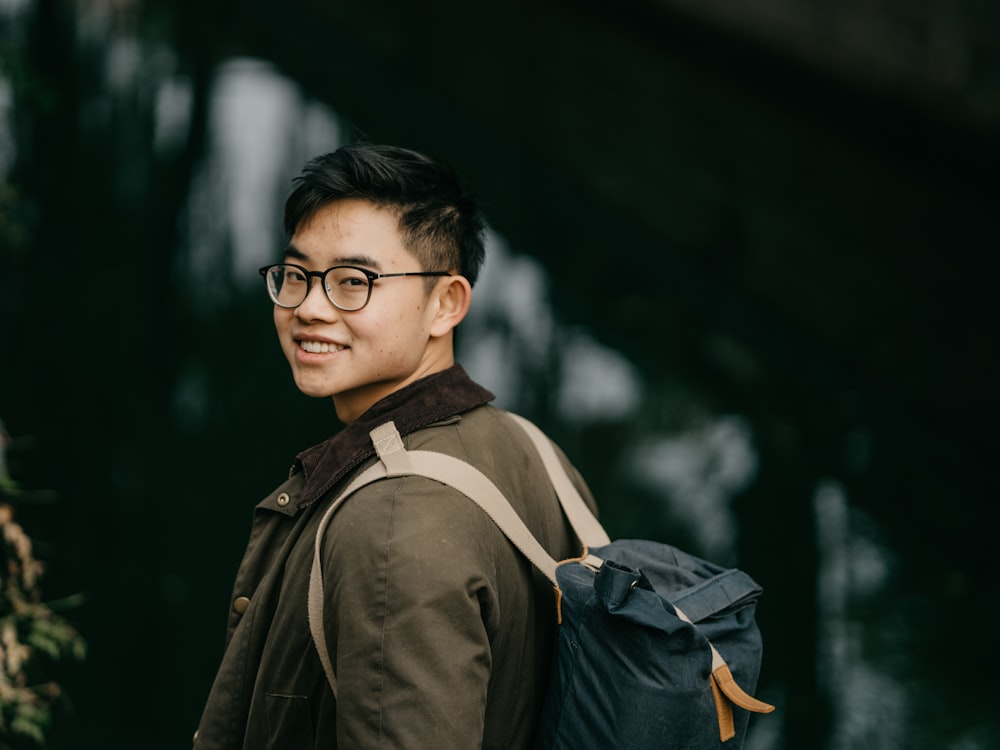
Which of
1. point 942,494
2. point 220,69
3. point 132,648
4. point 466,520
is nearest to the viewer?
point 466,520

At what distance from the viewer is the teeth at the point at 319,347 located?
1.92m

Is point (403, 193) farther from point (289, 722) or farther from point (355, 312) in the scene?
point (289, 722)

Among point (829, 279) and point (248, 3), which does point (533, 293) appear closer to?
point (829, 279)

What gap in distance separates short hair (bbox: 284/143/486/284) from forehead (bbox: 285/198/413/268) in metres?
0.01

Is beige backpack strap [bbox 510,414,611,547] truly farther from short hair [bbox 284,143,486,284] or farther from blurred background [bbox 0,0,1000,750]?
blurred background [bbox 0,0,1000,750]

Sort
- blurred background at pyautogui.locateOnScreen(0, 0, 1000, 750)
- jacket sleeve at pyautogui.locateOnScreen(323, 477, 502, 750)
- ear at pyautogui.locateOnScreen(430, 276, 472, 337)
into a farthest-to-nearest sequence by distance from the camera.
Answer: blurred background at pyautogui.locateOnScreen(0, 0, 1000, 750) → ear at pyautogui.locateOnScreen(430, 276, 472, 337) → jacket sleeve at pyautogui.locateOnScreen(323, 477, 502, 750)

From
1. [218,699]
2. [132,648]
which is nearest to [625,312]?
[132,648]

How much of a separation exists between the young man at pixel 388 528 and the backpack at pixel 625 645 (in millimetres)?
37

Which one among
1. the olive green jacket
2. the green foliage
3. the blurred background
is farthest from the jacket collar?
the blurred background

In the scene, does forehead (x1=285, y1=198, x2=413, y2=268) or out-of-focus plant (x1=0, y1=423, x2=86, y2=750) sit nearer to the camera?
forehead (x1=285, y1=198, x2=413, y2=268)

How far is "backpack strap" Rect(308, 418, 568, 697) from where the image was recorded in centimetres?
169

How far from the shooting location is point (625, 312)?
7.71 meters

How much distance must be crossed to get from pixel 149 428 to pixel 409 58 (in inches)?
262

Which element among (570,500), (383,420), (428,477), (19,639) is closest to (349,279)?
(383,420)
